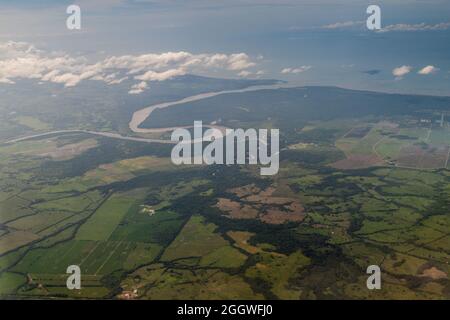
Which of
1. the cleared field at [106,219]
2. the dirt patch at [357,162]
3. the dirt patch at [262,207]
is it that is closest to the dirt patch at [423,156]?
the dirt patch at [357,162]

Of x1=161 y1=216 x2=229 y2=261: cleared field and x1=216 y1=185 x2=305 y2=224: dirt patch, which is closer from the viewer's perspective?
x1=161 y1=216 x2=229 y2=261: cleared field

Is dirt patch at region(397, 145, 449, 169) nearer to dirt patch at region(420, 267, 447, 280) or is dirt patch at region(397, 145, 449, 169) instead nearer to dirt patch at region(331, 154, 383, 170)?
dirt patch at region(331, 154, 383, 170)

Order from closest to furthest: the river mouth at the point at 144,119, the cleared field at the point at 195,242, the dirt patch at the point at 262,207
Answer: the cleared field at the point at 195,242, the dirt patch at the point at 262,207, the river mouth at the point at 144,119

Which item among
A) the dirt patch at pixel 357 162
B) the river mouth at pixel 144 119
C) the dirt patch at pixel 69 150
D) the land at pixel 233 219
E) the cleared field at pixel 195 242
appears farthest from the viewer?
the river mouth at pixel 144 119

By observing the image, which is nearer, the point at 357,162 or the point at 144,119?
the point at 357,162

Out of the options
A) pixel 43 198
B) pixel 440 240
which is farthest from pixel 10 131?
pixel 440 240

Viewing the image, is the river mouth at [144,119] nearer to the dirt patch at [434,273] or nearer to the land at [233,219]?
the land at [233,219]

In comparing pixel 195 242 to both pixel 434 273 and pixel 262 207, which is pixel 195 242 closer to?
pixel 262 207

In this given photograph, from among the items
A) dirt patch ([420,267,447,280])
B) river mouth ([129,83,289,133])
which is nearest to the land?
dirt patch ([420,267,447,280])

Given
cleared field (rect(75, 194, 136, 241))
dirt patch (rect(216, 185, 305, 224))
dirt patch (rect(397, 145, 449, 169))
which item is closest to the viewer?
cleared field (rect(75, 194, 136, 241))

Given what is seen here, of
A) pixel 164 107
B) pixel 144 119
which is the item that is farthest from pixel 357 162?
pixel 164 107

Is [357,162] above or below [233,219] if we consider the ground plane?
above
